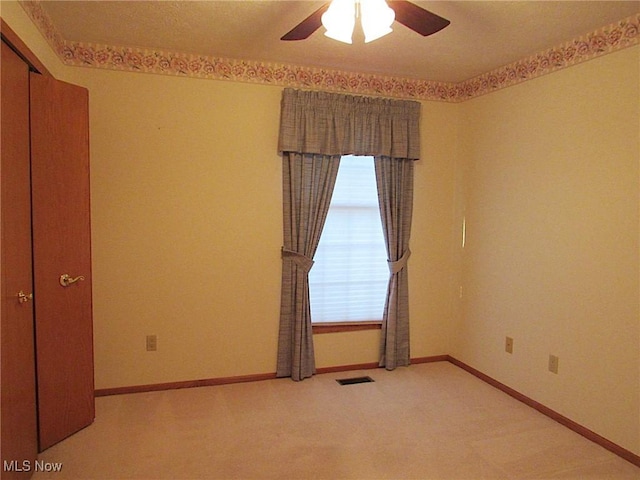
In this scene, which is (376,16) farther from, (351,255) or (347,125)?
(351,255)

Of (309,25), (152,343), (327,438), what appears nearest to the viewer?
(309,25)

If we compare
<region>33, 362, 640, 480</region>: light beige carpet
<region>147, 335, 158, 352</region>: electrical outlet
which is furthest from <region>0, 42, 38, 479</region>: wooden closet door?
<region>147, 335, 158, 352</region>: electrical outlet

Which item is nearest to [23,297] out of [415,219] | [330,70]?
[330,70]

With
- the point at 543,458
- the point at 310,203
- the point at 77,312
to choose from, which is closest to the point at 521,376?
the point at 543,458

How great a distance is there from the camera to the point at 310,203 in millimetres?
3465

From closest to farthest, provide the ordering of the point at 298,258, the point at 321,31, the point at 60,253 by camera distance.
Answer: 1. the point at 60,253
2. the point at 321,31
3. the point at 298,258

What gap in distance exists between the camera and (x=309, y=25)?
209 cm

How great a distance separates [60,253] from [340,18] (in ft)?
6.17

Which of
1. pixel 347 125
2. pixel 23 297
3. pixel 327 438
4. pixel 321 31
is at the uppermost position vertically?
pixel 321 31

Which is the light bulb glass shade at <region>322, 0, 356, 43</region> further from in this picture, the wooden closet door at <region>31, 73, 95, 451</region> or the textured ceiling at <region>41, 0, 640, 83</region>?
the wooden closet door at <region>31, 73, 95, 451</region>

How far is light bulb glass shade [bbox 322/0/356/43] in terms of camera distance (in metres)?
1.88

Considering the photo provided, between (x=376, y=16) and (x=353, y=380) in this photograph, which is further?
(x=353, y=380)

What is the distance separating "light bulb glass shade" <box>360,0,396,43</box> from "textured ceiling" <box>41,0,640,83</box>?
0.52 meters

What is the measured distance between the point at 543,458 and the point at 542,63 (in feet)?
7.93
